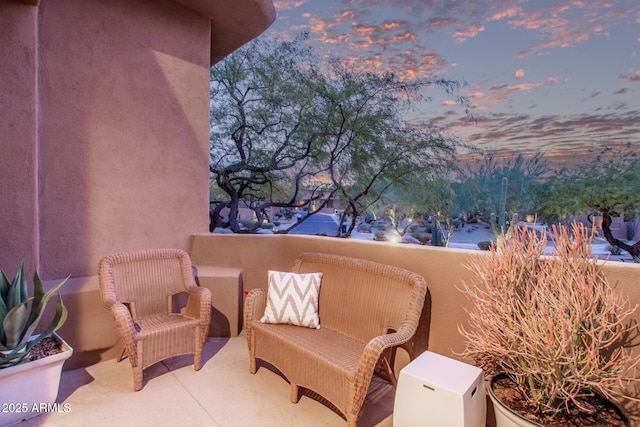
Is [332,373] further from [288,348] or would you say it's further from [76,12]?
[76,12]

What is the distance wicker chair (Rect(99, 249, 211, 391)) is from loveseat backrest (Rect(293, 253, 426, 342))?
1.09 m

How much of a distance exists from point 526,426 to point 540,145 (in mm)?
21658

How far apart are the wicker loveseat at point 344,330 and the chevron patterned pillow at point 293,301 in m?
0.06

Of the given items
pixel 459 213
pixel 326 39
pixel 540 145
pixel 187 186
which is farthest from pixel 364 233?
pixel 187 186

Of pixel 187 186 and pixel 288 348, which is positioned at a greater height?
pixel 187 186

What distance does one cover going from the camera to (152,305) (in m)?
3.03

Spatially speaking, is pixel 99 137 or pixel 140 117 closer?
pixel 99 137

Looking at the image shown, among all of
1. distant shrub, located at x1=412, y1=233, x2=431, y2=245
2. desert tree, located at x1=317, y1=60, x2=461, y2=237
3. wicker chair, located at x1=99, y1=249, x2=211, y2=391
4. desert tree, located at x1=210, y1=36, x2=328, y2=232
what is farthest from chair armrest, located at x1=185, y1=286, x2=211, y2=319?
distant shrub, located at x1=412, y1=233, x2=431, y2=245

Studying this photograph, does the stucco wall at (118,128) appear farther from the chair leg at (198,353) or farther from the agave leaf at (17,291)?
the chair leg at (198,353)

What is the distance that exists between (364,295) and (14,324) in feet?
7.94

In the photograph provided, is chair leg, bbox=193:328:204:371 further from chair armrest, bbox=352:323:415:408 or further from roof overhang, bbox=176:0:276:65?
roof overhang, bbox=176:0:276:65

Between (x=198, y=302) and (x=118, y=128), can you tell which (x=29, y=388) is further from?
(x=118, y=128)

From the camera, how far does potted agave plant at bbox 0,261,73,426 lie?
201cm

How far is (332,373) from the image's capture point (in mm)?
2033
